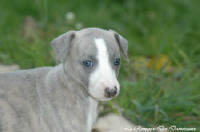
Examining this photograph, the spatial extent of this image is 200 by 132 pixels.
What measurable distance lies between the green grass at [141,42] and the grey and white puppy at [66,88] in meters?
1.29

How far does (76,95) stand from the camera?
13.0 ft

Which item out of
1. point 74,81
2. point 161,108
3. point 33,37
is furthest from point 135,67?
point 74,81

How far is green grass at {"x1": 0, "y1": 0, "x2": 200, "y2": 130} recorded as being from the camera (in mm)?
5301

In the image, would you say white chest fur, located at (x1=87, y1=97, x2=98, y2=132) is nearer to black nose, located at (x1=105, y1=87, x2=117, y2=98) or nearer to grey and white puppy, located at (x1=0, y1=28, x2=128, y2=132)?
grey and white puppy, located at (x1=0, y1=28, x2=128, y2=132)

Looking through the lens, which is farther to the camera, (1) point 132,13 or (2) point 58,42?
(1) point 132,13

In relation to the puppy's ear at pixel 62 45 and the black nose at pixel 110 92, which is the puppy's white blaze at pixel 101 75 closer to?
the black nose at pixel 110 92

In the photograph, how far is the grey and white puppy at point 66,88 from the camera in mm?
3725

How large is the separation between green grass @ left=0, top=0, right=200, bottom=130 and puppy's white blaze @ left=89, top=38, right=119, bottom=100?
1.39 metres

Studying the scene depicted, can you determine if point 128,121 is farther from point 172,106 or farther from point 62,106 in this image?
point 62,106

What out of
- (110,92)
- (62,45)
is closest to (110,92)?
(110,92)

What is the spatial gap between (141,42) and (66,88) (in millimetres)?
4228

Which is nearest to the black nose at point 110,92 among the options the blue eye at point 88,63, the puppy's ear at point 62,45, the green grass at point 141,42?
the blue eye at point 88,63

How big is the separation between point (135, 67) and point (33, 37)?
193 centimetres

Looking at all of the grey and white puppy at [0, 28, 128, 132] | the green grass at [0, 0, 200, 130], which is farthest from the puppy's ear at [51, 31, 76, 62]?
the green grass at [0, 0, 200, 130]
